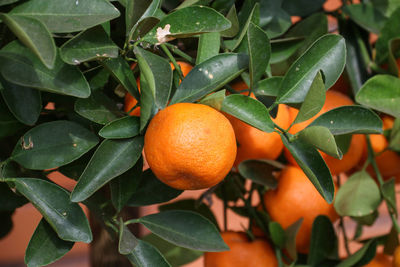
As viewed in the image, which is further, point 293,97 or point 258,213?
point 258,213

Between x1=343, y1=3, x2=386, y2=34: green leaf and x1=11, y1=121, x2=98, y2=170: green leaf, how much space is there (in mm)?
469

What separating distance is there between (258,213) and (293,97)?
29cm

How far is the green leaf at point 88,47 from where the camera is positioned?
0.43m

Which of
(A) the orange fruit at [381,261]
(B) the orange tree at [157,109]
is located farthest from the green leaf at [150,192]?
(A) the orange fruit at [381,261]

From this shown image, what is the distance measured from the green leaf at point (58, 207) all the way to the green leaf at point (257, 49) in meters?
0.22

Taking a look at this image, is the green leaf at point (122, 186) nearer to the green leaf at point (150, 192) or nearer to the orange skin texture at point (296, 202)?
the green leaf at point (150, 192)

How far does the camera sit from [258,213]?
777mm

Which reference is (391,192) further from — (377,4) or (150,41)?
(150,41)

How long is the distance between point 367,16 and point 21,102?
0.55 metres

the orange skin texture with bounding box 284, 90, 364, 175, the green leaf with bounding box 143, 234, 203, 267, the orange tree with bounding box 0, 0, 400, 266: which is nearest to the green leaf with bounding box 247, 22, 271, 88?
the orange tree with bounding box 0, 0, 400, 266

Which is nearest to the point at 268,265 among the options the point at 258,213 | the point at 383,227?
the point at 258,213

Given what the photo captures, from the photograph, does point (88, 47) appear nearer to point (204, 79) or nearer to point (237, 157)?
point (204, 79)

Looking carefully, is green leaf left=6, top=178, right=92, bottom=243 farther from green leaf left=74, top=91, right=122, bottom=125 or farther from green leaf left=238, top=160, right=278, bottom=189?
green leaf left=238, top=160, right=278, bottom=189

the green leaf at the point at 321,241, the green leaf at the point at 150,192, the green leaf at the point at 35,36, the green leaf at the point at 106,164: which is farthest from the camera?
the green leaf at the point at 321,241
